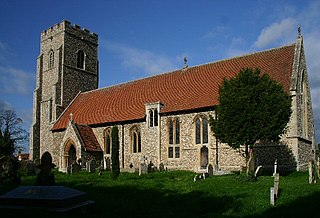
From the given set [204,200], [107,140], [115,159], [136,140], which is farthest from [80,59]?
[204,200]

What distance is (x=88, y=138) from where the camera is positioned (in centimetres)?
3231

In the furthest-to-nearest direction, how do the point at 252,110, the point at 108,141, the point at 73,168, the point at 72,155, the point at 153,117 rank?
the point at 72,155 → the point at 108,141 → the point at 153,117 → the point at 73,168 → the point at 252,110

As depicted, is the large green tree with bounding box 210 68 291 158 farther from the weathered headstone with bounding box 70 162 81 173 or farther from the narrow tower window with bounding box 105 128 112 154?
the narrow tower window with bounding box 105 128 112 154

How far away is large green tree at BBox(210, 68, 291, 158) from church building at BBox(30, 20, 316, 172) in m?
3.95

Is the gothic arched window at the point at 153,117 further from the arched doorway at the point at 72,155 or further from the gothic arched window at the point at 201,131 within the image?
the arched doorway at the point at 72,155

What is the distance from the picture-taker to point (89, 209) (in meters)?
11.1

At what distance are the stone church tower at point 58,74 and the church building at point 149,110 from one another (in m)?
0.11

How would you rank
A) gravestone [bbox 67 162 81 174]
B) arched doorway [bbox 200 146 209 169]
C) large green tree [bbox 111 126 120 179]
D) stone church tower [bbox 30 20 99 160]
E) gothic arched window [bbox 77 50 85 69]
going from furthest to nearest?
gothic arched window [bbox 77 50 85 69], stone church tower [bbox 30 20 99 160], gravestone [bbox 67 162 81 174], arched doorway [bbox 200 146 209 169], large green tree [bbox 111 126 120 179]

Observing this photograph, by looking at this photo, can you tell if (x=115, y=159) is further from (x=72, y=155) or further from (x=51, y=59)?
(x=51, y=59)

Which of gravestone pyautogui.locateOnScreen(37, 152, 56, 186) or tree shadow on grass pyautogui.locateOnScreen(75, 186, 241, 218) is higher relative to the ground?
gravestone pyautogui.locateOnScreen(37, 152, 56, 186)

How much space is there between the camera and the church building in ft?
80.5

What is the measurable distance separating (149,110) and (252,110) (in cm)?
1178

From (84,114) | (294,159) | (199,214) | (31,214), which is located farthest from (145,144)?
(31,214)

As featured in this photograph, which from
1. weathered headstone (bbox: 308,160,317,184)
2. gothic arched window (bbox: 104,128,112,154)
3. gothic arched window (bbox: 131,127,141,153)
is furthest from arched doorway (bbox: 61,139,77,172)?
weathered headstone (bbox: 308,160,317,184)
